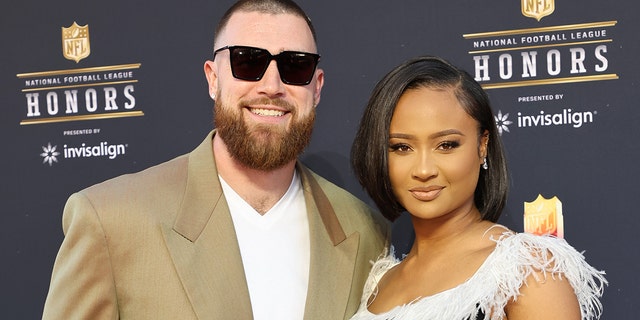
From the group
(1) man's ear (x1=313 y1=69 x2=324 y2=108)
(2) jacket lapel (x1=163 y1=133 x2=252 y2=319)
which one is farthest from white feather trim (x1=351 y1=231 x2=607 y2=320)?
(1) man's ear (x1=313 y1=69 x2=324 y2=108)

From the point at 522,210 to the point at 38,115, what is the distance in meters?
1.80

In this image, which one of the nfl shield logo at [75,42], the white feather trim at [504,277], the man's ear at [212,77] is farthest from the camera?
the nfl shield logo at [75,42]

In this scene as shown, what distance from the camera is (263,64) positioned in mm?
2043

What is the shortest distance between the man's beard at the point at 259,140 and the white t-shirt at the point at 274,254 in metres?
0.11

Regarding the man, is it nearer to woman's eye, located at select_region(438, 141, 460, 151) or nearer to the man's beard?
the man's beard

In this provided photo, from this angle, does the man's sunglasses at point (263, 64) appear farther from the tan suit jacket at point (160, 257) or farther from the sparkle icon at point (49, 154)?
the sparkle icon at point (49, 154)

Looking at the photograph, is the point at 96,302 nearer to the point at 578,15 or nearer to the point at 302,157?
the point at 302,157

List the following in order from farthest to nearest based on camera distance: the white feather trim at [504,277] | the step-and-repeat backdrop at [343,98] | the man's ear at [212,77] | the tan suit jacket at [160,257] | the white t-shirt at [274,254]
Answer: the step-and-repeat backdrop at [343,98], the man's ear at [212,77], the white t-shirt at [274,254], the tan suit jacket at [160,257], the white feather trim at [504,277]

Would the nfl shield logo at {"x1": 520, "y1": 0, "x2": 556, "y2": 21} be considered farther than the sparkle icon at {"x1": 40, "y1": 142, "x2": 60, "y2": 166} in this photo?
No

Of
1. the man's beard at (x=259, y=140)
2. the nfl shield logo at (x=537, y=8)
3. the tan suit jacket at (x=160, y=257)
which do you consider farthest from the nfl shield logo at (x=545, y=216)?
the man's beard at (x=259, y=140)

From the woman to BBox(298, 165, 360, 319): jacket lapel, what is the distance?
0.27 ft

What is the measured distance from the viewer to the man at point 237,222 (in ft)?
6.04

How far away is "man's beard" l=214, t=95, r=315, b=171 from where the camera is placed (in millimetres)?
2018

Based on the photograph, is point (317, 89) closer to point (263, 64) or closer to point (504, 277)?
point (263, 64)
